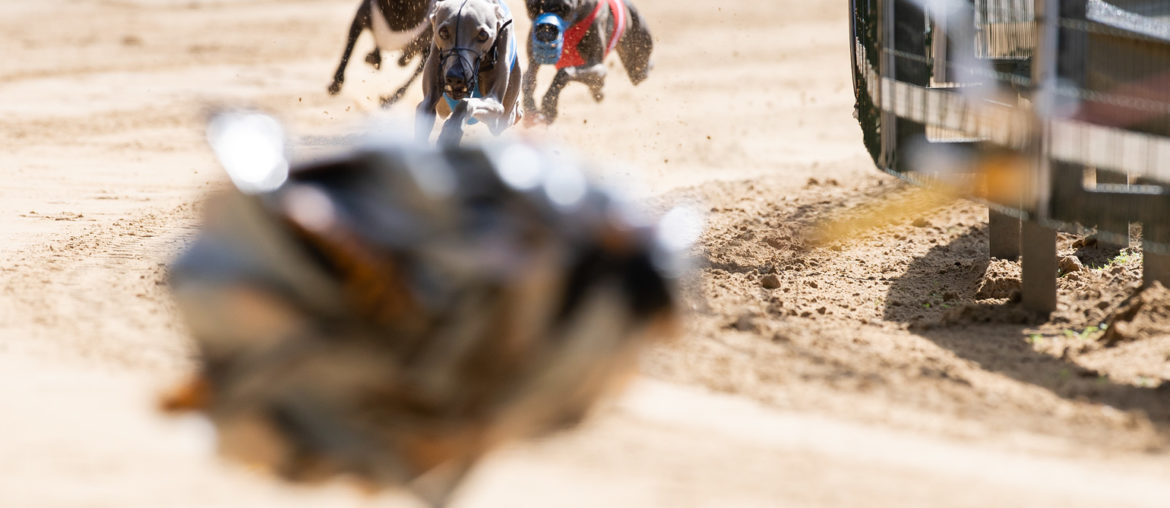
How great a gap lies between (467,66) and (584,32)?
300cm

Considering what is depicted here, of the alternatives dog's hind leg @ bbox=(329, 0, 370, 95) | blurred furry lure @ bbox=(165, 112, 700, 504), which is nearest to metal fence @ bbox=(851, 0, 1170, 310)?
blurred furry lure @ bbox=(165, 112, 700, 504)

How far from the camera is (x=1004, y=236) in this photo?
7617mm

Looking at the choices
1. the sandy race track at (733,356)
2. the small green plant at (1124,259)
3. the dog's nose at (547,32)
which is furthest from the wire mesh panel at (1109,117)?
the dog's nose at (547,32)

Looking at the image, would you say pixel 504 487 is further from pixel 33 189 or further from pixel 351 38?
pixel 351 38

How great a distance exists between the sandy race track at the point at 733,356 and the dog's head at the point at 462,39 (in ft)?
6.12

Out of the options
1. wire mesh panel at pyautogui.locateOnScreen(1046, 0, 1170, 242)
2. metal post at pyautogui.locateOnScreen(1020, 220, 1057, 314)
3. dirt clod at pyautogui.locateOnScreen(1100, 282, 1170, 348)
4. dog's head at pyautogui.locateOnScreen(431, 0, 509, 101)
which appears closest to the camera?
wire mesh panel at pyautogui.locateOnScreen(1046, 0, 1170, 242)

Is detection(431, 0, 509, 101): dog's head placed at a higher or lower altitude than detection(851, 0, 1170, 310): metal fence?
higher

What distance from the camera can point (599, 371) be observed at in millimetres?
2672

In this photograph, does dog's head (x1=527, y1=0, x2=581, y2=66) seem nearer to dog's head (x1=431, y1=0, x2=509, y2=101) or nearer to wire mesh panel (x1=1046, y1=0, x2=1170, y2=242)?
dog's head (x1=431, y1=0, x2=509, y2=101)

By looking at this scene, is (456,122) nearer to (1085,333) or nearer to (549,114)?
(549,114)

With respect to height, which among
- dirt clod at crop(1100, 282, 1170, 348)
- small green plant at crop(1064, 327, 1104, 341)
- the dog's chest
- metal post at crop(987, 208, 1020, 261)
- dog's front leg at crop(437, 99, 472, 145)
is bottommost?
small green plant at crop(1064, 327, 1104, 341)

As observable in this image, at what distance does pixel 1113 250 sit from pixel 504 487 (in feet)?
17.2

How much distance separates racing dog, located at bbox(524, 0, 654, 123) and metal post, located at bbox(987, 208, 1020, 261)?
411 cm

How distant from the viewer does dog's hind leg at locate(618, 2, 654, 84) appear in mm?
12242
